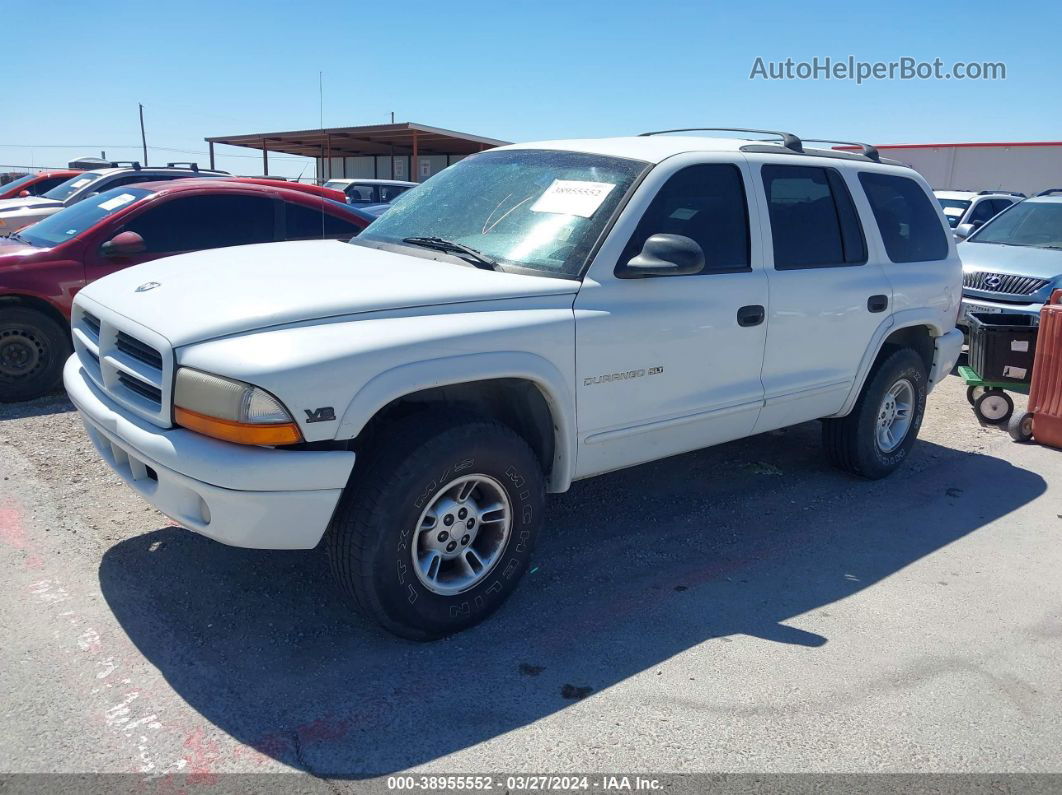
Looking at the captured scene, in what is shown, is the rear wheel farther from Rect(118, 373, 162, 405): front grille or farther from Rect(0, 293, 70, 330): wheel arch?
Rect(118, 373, 162, 405): front grille

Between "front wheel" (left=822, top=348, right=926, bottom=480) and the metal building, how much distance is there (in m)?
20.3

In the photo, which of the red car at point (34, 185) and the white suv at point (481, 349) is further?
the red car at point (34, 185)

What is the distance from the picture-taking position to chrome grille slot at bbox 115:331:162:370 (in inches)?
127

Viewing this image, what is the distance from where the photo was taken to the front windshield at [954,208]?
49.4ft

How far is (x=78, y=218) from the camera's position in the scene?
7086 mm

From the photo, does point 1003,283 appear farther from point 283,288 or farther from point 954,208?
point 283,288

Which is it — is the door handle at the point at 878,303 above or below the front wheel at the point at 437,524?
above

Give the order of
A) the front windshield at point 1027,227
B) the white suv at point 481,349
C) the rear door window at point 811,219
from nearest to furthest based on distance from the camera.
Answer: the white suv at point 481,349
the rear door window at point 811,219
the front windshield at point 1027,227

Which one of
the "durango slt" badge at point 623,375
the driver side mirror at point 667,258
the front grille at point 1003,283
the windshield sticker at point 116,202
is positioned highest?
the windshield sticker at point 116,202

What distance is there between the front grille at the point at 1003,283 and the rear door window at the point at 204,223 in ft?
22.0

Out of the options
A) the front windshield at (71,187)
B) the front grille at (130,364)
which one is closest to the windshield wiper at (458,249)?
the front grille at (130,364)

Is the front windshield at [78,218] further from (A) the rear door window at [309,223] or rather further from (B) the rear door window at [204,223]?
(A) the rear door window at [309,223]

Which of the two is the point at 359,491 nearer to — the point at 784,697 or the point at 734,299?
the point at 784,697

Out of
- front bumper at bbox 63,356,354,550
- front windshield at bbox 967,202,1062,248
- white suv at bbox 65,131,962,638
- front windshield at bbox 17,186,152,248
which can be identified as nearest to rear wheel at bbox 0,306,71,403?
front windshield at bbox 17,186,152,248
